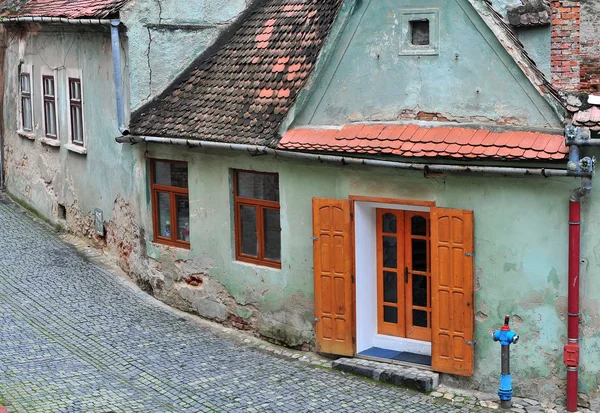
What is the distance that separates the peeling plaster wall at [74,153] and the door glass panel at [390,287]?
4.91 meters

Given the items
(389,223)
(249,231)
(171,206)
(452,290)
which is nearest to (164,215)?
(171,206)

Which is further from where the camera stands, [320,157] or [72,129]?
[72,129]

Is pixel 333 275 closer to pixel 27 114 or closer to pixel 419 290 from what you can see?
pixel 419 290

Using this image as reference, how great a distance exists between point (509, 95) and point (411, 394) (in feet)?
12.0

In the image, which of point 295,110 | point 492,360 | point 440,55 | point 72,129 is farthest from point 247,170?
point 72,129

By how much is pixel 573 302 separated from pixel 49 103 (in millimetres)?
12230

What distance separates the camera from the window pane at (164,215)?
15.3 metres

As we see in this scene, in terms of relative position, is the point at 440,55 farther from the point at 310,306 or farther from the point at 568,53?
the point at 310,306

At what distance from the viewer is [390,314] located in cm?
1270

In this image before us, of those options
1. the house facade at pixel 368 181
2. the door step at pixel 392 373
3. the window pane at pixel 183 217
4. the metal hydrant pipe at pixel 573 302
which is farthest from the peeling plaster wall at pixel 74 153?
the metal hydrant pipe at pixel 573 302

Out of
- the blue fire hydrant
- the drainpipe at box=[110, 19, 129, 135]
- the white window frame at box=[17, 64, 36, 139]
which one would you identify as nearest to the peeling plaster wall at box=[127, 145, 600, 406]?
the blue fire hydrant

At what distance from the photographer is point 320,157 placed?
1230cm

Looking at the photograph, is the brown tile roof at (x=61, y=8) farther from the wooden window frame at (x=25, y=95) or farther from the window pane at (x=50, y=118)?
the window pane at (x=50, y=118)

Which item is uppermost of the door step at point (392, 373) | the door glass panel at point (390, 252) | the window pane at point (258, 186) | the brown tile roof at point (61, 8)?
the brown tile roof at point (61, 8)
